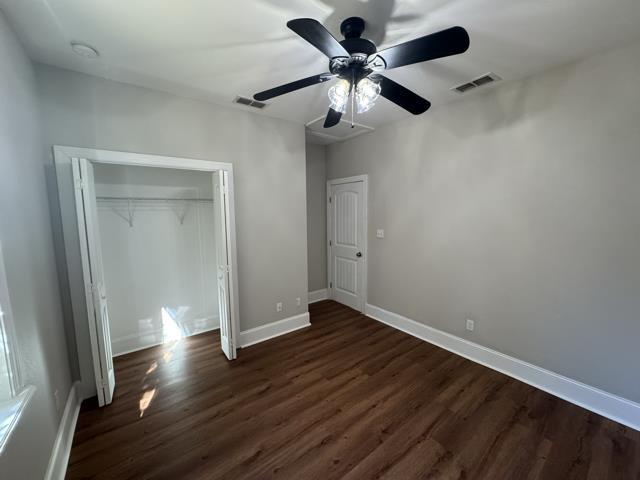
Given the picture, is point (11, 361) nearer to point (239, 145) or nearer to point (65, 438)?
point (65, 438)

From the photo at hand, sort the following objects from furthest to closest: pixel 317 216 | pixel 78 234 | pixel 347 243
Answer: pixel 317 216
pixel 347 243
pixel 78 234

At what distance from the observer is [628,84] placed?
6.00 ft

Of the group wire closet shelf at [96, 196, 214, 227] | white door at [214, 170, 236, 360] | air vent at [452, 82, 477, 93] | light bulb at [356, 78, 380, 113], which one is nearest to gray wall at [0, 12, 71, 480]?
wire closet shelf at [96, 196, 214, 227]

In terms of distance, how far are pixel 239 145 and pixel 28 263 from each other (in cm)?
202

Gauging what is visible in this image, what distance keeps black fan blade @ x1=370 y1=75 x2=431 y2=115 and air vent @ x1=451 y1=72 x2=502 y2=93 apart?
1005 mm

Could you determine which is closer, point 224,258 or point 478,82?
point 478,82

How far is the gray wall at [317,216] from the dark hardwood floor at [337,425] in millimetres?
1910

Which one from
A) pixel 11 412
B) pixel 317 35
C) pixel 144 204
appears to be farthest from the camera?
pixel 144 204

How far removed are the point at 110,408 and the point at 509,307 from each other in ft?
12.2

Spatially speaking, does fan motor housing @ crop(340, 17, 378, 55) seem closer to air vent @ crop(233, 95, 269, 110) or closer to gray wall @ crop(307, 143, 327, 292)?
air vent @ crop(233, 95, 269, 110)

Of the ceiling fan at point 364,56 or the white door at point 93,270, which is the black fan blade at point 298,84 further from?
the white door at point 93,270

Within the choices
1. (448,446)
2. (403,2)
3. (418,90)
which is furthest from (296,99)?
(448,446)

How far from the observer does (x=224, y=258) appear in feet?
9.04

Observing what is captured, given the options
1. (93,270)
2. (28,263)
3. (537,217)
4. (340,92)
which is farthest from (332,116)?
(93,270)
